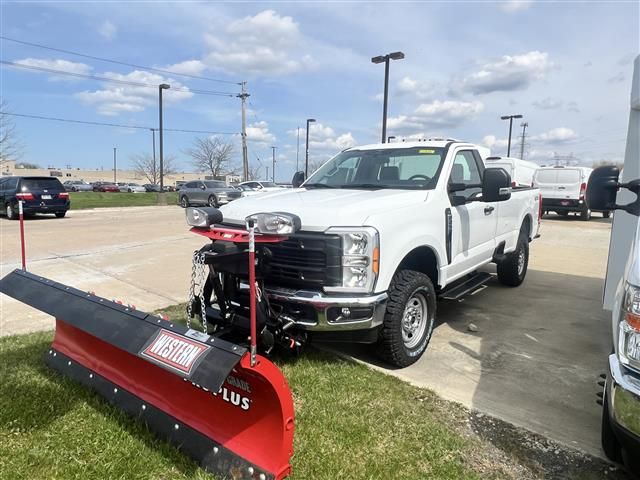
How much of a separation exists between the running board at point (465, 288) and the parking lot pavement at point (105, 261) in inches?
138

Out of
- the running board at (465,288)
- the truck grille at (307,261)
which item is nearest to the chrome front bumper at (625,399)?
the truck grille at (307,261)

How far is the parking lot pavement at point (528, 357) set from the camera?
3450 millimetres

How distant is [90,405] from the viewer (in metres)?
3.34

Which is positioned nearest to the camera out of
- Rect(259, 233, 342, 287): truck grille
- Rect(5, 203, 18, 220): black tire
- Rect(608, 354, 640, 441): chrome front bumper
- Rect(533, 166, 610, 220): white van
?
Rect(608, 354, 640, 441): chrome front bumper

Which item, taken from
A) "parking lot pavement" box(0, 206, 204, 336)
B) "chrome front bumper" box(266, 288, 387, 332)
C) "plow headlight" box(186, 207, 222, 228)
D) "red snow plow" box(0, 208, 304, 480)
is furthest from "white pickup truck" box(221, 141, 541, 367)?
"parking lot pavement" box(0, 206, 204, 336)

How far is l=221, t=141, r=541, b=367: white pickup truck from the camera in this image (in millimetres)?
3525

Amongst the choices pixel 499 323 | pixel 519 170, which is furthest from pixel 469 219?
pixel 519 170

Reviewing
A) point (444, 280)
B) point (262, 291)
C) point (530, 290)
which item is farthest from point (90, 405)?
point (530, 290)

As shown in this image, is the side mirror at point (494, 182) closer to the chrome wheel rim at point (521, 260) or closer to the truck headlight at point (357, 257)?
the truck headlight at point (357, 257)

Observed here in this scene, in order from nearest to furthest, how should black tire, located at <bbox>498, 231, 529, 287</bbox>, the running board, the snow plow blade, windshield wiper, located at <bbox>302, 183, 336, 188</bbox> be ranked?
1. the snow plow blade
2. the running board
3. windshield wiper, located at <bbox>302, 183, 336, 188</bbox>
4. black tire, located at <bbox>498, 231, 529, 287</bbox>

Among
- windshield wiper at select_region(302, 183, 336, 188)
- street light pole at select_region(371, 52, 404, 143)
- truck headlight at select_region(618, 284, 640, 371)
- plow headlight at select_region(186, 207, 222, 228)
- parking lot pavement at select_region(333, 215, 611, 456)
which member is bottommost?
parking lot pavement at select_region(333, 215, 611, 456)

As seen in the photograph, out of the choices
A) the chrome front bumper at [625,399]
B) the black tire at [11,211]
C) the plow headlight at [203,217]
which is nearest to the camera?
the chrome front bumper at [625,399]

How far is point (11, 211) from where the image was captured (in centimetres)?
1736

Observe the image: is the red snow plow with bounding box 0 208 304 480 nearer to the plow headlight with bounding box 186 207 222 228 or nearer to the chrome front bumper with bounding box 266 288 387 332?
the plow headlight with bounding box 186 207 222 228
